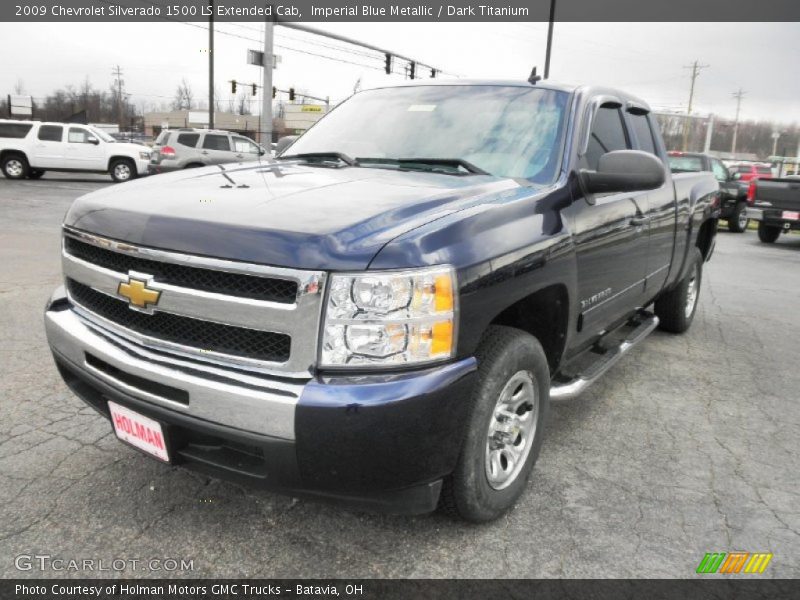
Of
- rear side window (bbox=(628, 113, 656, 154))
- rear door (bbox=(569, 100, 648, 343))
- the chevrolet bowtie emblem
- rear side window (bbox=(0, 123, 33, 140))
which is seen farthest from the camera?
rear side window (bbox=(0, 123, 33, 140))

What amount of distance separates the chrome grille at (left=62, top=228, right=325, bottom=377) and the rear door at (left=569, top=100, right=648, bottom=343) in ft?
4.86

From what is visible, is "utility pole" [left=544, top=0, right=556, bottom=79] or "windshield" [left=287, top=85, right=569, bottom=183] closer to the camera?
"windshield" [left=287, top=85, right=569, bottom=183]

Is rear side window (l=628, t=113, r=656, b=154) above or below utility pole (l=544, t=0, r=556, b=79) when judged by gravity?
below

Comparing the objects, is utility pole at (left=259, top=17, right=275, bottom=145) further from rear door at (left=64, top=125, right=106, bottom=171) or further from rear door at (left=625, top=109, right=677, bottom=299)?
rear door at (left=625, top=109, right=677, bottom=299)

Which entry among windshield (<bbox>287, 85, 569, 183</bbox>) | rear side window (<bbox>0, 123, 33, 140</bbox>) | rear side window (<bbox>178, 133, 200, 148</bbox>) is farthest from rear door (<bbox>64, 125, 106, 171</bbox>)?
windshield (<bbox>287, 85, 569, 183</bbox>)

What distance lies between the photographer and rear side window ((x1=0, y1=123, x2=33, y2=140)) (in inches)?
824

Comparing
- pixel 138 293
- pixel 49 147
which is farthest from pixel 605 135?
pixel 49 147

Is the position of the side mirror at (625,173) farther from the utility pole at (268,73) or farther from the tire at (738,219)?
the utility pole at (268,73)

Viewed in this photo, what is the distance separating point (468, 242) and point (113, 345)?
1.39m

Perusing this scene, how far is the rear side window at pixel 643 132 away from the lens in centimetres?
439

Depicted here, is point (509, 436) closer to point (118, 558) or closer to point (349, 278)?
point (349, 278)

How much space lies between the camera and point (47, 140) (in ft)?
70.1

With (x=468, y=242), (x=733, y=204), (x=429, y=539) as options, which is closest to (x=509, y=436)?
(x=429, y=539)
